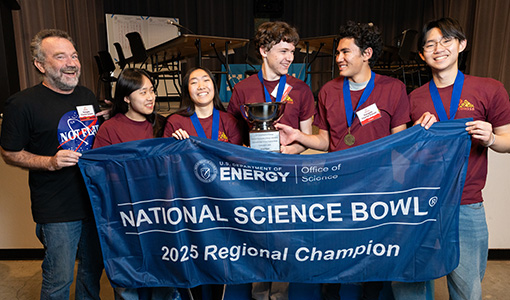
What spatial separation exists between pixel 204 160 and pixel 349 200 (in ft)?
2.26

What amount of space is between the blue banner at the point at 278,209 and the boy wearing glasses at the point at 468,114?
0.39 ft

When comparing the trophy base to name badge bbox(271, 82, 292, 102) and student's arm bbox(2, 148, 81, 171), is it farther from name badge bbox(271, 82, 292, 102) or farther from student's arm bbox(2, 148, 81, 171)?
student's arm bbox(2, 148, 81, 171)

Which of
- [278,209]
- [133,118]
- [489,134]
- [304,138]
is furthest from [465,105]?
[133,118]

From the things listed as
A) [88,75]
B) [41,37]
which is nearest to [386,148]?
[41,37]

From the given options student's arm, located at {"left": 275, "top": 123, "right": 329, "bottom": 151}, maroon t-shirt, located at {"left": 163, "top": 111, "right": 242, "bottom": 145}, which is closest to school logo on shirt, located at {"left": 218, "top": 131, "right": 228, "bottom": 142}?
maroon t-shirt, located at {"left": 163, "top": 111, "right": 242, "bottom": 145}

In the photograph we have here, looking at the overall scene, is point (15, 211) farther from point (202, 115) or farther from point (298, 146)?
point (298, 146)

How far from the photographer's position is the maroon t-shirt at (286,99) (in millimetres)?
2059

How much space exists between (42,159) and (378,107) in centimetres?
173

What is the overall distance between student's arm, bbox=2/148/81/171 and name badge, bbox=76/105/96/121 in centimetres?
26

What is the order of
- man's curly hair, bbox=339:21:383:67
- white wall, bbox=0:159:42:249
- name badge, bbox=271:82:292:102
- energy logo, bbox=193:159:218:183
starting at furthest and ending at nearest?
white wall, bbox=0:159:42:249 < name badge, bbox=271:82:292:102 < man's curly hair, bbox=339:21:383:67 < energy logo, bbox=193:159:218:183

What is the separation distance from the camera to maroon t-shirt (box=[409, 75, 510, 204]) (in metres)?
1.65

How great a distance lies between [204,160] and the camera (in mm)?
1654

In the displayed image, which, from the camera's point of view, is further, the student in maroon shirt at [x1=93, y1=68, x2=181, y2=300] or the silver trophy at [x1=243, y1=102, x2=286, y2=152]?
the student in maroon shirt at [x1=93, y1=68, x2=181, y2=300]

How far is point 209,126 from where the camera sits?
198cm
